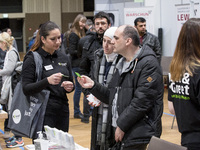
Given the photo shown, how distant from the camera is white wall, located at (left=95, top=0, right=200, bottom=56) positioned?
1022cm

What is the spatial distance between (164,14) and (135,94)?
7.97m

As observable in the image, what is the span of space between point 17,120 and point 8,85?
2223 millimetres

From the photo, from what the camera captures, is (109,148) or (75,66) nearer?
(109,148)

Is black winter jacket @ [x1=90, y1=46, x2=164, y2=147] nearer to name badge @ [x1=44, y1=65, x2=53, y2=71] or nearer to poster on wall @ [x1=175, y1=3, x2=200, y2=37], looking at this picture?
name badge @ [x1=44, y1=65, x2=53, y2=71]

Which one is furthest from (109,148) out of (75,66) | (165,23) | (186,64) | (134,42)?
(165,23)

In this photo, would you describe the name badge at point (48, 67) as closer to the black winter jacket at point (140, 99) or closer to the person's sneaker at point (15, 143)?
the black winter jacket at point (140, 99)

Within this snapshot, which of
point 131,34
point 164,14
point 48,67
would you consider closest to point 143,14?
point 164,14

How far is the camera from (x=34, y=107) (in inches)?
134

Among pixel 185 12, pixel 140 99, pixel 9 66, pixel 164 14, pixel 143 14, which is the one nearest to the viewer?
pixel 140 99

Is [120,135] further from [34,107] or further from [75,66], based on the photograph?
[75,66]

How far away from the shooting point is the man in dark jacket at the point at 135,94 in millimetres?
2863

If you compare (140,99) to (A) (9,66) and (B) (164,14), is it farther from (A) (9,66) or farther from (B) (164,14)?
(B) (164,14)

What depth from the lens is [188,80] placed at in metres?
2.35

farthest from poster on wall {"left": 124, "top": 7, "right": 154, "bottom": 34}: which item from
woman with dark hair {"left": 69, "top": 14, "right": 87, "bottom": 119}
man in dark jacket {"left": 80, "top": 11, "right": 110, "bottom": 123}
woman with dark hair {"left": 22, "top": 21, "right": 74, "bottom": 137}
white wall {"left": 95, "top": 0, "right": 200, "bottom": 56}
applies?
woman with dark hair {"left": 22, "top": 21, "right": 74, "bottom": 137}
